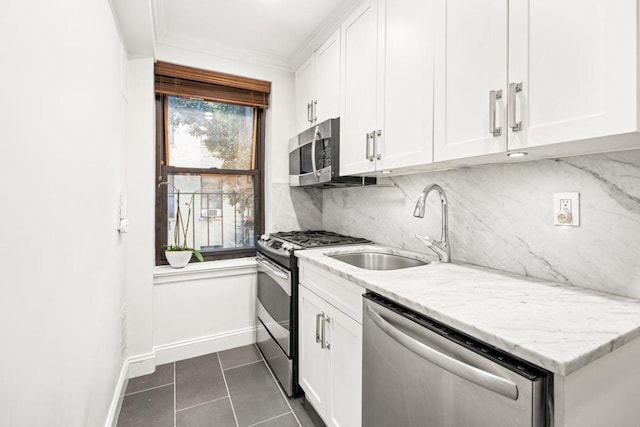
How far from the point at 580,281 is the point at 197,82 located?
2738 millimetres

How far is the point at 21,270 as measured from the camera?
2.24 feet

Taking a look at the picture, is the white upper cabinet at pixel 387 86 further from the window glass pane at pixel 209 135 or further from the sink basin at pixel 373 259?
the window glass pane at pixel 209 135

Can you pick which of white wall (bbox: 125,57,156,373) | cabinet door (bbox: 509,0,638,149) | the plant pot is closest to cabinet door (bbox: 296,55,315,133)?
white wall (bbox: 125,57,156,373)

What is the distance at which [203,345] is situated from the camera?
2451 millimetres

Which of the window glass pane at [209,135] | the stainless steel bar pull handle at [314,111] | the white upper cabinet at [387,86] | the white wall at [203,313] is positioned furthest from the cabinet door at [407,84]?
the white wall at [203,313]

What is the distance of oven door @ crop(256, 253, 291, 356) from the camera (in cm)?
191

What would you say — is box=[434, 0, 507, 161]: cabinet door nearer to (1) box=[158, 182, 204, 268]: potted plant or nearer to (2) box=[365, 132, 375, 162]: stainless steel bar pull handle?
(2) box=[365, 132, 375, 162]: stainless steel bar pull handle

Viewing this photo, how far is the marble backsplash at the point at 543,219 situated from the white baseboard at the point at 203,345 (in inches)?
62.1

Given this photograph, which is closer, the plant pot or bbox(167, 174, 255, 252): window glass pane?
the plant pot

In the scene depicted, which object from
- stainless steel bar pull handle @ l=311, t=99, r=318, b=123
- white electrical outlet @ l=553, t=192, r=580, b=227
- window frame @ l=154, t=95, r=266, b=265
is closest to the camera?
white electrical outlet @ l=553, t=192, r=580, b=227

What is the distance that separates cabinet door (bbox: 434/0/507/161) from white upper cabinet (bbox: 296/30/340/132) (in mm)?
871

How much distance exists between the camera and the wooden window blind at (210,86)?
2.37 meters

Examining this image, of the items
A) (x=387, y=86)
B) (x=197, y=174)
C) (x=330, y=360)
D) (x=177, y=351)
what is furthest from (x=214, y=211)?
(x=387, y=86)

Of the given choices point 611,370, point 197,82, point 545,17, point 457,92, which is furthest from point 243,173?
point 611,370
